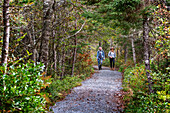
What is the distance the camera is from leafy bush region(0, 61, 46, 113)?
2.93 meters

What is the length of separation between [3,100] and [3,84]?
29 cm

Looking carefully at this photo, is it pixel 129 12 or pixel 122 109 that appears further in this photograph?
pixel 129 12

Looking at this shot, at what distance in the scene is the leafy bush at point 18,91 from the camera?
2.93 meters

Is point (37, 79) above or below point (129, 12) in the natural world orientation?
below

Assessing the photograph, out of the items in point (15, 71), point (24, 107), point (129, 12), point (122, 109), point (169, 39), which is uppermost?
point (129, 12)

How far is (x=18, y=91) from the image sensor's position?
9.61 ft

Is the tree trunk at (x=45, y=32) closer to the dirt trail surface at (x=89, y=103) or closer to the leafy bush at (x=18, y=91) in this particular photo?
the leafy bush at (x=18, y=91)

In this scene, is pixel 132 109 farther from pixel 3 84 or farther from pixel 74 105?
pixel 3 84

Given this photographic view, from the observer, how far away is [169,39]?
4.46 m

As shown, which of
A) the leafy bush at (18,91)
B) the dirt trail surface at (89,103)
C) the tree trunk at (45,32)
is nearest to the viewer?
the leafy bush at (18,91)

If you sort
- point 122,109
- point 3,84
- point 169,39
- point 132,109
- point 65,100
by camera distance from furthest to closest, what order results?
point 65,100, point 122,109, point 132,109, point 169,39, point 3,84

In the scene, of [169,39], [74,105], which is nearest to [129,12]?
[169,39]

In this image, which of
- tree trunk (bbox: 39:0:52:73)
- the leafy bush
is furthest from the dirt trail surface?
the leafy bush

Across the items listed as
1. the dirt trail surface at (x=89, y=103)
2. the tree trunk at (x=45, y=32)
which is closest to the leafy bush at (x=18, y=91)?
the tree trunk at (x=45, y=32)
